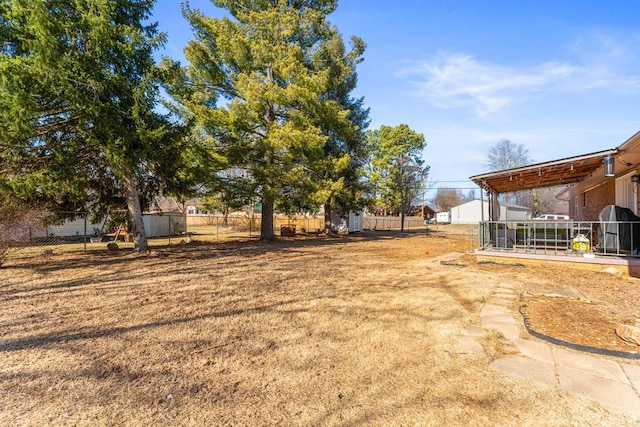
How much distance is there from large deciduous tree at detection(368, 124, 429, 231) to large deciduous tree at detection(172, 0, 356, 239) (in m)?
15.3

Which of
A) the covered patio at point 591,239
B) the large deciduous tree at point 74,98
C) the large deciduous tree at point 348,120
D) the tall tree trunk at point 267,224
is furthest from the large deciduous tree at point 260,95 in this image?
the covered patio at point 591,239

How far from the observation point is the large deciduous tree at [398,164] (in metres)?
29.8

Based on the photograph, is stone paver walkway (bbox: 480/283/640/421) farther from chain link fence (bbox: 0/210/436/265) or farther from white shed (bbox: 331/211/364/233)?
white shed (bbox: 331/211/364/233)

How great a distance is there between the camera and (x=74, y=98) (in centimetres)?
839

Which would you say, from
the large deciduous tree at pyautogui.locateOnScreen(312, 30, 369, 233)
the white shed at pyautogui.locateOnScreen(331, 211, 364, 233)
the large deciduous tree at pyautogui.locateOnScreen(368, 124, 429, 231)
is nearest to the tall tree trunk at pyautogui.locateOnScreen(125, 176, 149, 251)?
the large deciduous tree at pyautogui.locateOnScreen(312, 30, 369, 233)

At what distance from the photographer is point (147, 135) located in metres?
9.19

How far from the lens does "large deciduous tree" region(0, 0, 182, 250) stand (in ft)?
26.3

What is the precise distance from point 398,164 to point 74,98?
25.3 meters

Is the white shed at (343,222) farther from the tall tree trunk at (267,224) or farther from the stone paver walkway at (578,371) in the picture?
the stone paver walkway at (578,371)

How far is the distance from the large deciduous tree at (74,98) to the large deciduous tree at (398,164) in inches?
871

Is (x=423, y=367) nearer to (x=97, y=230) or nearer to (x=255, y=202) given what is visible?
(x=255, y=202)

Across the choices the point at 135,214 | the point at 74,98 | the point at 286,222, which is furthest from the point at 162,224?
the point at 74,98

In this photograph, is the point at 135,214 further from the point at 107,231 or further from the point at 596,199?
the point at 596,199

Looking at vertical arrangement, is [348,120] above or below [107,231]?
above
